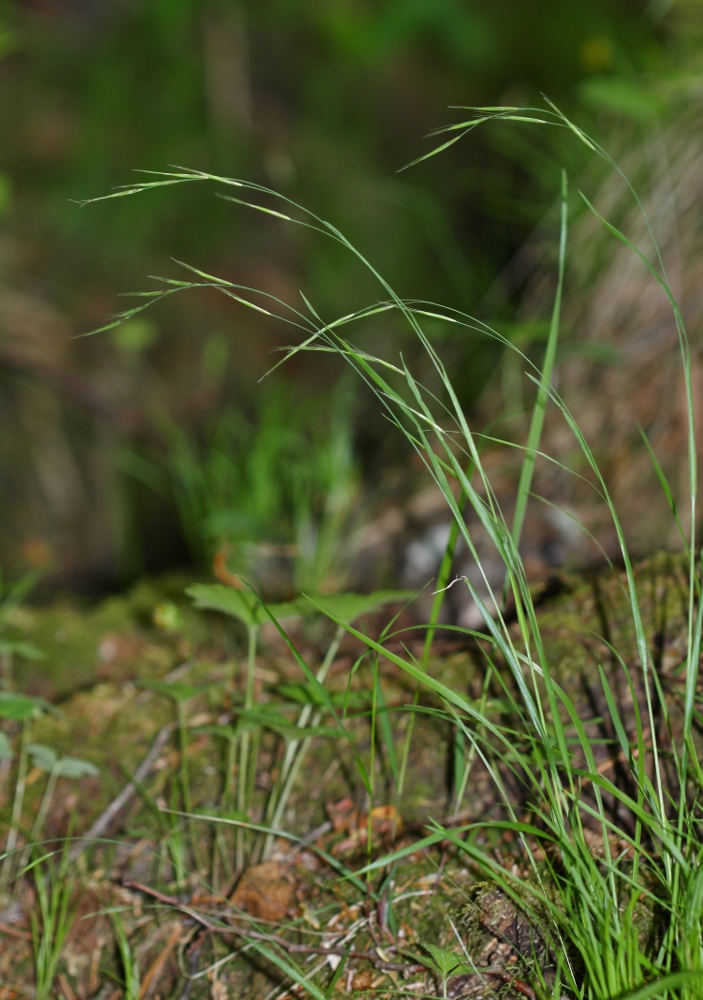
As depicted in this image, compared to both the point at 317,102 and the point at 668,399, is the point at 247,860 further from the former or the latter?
the point at 317,102

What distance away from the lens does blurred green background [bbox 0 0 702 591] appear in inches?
113

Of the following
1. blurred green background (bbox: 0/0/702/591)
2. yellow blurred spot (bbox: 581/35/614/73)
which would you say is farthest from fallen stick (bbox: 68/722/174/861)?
yellow blurred spot (bbox: 581/35/614/73)

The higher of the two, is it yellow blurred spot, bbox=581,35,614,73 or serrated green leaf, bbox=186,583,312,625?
yellow blurred spot, bbox=581,35,614,73

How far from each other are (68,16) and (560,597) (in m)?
4.24

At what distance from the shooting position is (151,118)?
3.49 m

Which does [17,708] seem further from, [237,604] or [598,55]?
[598,55]

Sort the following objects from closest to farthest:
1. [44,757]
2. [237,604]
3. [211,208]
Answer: [237,604] → [44,757] → [211,208]

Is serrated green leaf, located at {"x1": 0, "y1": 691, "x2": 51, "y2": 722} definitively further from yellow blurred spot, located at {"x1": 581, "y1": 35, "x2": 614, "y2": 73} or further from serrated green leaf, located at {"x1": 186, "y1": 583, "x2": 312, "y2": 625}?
yellow blurred spot, located at {"x1": 581, "y1": 35, "x2": 614, "y2": 73}

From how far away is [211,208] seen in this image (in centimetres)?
352

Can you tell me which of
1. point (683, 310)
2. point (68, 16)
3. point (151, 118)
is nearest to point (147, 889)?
point (683, 310)

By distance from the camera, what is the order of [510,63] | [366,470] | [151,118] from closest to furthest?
[366,470]
[151,118]
[510,63]

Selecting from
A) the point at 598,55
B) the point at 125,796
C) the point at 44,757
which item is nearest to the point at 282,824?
the point at 125,796

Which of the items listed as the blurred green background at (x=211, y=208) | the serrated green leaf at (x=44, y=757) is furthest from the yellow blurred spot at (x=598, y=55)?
the serrated green leaf at (x=44, y=757)

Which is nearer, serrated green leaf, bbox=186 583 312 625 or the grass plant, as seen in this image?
the grass plant
